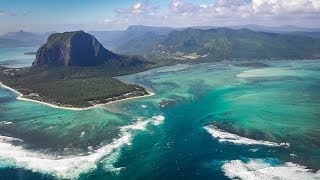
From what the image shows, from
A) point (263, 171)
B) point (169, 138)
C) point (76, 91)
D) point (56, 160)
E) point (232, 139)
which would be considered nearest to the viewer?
point (263, 171)

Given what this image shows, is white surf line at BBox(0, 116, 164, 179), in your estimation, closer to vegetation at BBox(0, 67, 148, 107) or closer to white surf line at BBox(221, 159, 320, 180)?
white surf line at BBox(221, 159, 320, 180)

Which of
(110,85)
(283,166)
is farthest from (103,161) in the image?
(110,85)

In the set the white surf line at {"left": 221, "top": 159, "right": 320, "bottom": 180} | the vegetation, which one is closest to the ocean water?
the white surf line at {"left": 221, "top": 159, "right": 320, "bottom": 180}

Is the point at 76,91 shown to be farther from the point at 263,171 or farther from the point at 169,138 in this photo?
the point at 263,171

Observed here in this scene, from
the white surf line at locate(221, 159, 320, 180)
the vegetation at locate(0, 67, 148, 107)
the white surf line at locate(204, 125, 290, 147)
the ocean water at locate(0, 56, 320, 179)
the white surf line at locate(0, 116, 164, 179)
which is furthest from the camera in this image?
the vegetation at locate(0, 67, 148, 107)

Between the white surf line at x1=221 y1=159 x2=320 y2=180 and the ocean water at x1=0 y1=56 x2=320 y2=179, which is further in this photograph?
the ocean water at x1=0 y1=56 x2=320 y2=179

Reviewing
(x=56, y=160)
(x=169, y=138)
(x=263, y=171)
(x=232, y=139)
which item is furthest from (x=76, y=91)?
(x=263, y=171)
